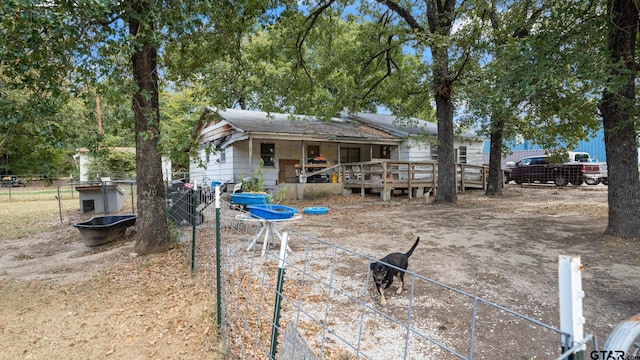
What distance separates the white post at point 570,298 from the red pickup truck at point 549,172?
66.8 ft

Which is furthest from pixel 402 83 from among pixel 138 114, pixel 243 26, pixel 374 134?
pixel 138 114

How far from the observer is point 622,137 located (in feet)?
21.1

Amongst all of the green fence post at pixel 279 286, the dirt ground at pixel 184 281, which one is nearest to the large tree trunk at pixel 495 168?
the dirt ground at pixel 184 281

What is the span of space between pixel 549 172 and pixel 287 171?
15830 mm

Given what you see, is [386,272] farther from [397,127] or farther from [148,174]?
[397,127]

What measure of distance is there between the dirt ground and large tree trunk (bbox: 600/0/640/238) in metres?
0.52

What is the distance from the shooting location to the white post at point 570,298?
0.94m

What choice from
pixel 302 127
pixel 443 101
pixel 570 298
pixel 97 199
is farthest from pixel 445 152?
pixel 570 298

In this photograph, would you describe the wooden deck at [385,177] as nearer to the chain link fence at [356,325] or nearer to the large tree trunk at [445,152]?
the large tree trunk at [445,152]

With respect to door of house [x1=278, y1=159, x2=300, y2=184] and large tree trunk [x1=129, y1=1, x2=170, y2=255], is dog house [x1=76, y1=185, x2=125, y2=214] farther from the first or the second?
door of house [x1=278, y1=159, x2=300, y2=184]

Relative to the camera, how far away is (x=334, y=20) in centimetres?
1338

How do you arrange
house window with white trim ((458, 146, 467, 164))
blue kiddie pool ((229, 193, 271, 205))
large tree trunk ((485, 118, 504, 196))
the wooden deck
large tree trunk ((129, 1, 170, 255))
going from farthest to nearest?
1. house window with white trim ((458, 146, 467, 164))
2. large tree trunk ((485, 118, 504, 196))
3. the wooden deck
4. blue kiddie pool ((229, 193, 271, 205))
5. large tree trunk ((129, 1, 170, 255))

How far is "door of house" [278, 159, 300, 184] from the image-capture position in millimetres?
17891

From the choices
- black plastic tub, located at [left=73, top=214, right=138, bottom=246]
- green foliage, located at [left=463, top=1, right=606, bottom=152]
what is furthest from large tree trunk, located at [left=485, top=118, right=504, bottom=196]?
black plastic tub, located at [left=73, top=214, right=138, bottom=246]
